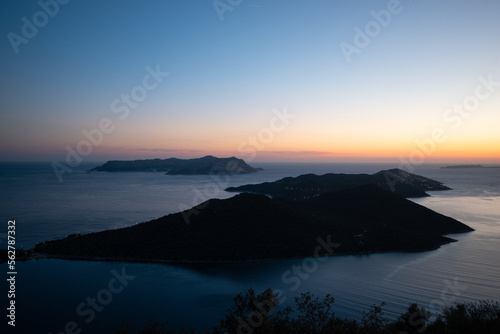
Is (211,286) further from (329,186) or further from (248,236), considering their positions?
(329,186)

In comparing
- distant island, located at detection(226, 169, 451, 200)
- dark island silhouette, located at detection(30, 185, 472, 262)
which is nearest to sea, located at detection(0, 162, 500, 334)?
dark island silhouette, located at detection(30, 185, 472, 262)

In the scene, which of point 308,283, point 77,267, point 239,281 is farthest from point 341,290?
point 77,267

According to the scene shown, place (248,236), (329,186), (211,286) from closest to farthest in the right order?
(211,286), (248,236), (329,186)

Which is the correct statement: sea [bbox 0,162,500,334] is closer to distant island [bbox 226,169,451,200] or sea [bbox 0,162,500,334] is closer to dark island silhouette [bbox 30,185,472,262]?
dark island silhouette [bbox 30,185,472,262]

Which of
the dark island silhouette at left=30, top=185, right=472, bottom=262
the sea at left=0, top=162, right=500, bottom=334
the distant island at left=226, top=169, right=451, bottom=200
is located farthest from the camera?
the distant island at left=226, top=169, right=451, bottom=200

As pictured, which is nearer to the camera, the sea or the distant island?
the sea

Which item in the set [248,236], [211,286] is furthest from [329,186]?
[211,286]

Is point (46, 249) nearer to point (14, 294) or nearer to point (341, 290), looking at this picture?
point (14, 294)

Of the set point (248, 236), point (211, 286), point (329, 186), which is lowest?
point (211, 286)
